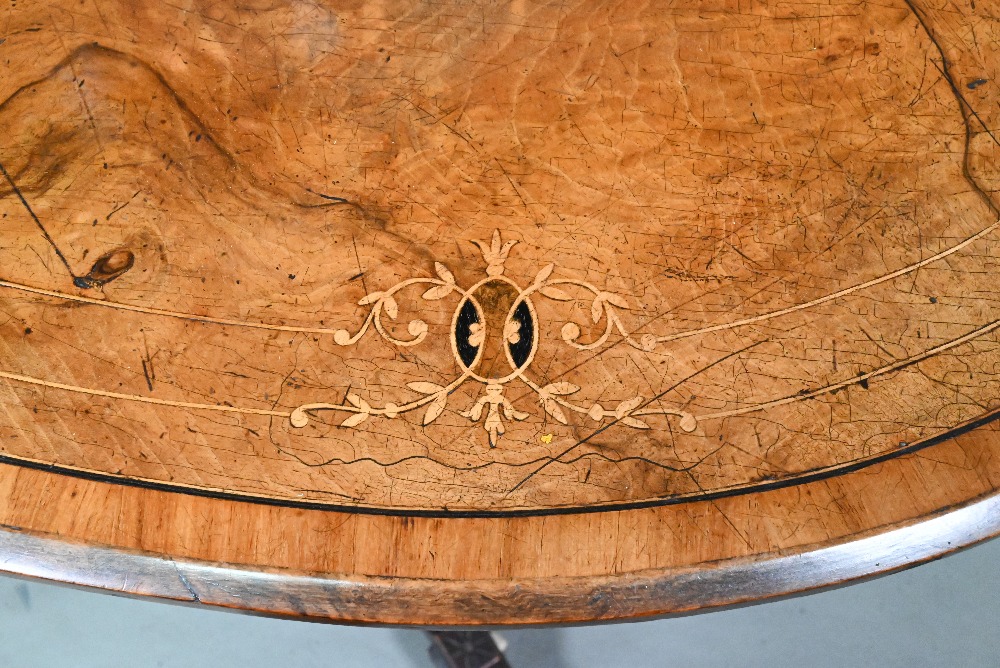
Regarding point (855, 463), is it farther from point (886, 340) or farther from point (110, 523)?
point (110, 523)

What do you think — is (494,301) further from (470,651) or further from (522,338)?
(470,651)

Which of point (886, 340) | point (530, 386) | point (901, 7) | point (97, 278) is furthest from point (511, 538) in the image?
point (901, 7)

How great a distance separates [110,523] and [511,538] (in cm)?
35

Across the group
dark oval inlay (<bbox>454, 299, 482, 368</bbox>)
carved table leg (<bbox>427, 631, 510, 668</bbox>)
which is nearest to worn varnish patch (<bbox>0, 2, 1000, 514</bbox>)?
dark oval inlay (<bbox>454, 299, 482, 368</bbox>)

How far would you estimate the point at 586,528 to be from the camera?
78 centimetres

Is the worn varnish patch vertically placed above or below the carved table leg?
above

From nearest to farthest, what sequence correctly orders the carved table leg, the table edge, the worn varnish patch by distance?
the table edge, the worn varnish patch, the carved table leg

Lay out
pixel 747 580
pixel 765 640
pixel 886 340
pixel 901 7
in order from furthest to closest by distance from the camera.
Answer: pixel 765 640, pixel 901 7, pixel 886 340, pixel 747 580

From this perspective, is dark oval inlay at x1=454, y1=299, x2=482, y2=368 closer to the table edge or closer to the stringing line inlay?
the stringing line inlay

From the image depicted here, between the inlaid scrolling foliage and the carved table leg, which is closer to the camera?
the inlaid scrolling foliage

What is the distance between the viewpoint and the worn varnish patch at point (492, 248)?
2.77 feet

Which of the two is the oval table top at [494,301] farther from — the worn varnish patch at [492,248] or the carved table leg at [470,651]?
the carved table leg at [470,651]

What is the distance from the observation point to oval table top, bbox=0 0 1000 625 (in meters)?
0.76

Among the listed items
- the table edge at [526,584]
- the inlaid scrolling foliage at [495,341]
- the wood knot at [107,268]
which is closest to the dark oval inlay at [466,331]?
the inlaid scrolling foliage at [495,341]
